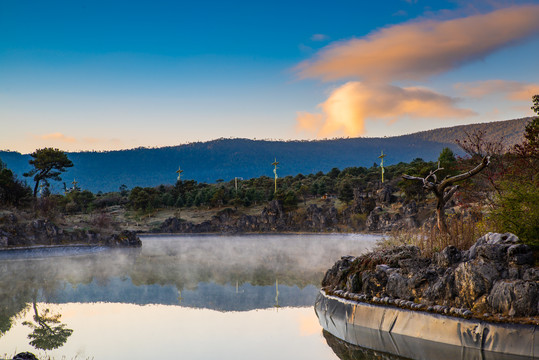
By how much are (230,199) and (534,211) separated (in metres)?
51.5

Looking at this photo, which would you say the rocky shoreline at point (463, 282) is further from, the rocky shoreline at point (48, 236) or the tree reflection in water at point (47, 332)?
the rocky shoreline at point (48, 236)

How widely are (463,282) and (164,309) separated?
807 centimetres

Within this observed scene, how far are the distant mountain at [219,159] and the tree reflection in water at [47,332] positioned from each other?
127m

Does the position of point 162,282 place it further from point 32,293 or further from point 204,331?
point 204,331

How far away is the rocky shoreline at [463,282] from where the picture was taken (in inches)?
310

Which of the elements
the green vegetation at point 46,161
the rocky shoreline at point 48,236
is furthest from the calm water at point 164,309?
the green vegetation at point 46,161

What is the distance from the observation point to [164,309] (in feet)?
43.3

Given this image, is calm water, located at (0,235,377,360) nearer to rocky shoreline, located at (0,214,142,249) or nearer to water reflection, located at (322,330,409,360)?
water reflection, located at (322,330,409,360)

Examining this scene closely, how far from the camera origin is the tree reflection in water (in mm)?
9512

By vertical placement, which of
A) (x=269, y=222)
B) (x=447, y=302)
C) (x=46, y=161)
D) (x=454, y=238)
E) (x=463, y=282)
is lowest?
(x=269, y=222)

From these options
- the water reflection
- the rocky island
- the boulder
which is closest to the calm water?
the water reflection

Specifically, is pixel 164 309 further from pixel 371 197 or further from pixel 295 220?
pixel 371 197

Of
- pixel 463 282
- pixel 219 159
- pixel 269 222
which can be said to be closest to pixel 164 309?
pixel 463 282

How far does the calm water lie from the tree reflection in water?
0.02m
